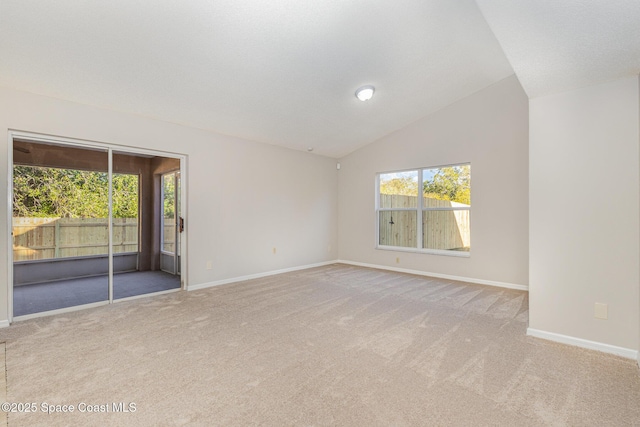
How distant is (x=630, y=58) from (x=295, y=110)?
11.3 ft

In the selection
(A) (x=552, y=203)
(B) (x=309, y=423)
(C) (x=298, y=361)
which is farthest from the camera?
(A) (x=552, y=203)

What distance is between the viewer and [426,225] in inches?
217

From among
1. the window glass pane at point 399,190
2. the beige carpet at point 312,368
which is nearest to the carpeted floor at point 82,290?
the beige carpet at point 312,368

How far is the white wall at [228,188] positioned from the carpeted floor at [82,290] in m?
0.33

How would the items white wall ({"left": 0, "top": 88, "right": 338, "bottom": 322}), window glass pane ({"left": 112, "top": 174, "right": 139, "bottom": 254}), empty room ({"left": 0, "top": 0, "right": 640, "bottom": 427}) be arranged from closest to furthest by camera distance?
1. empty room ({"left": 0, "top": 0, "right": 640, "bottom": 427})
2. white wall ({"left": 0, "top": 88, "right": 338, "bottom": 322})
3. window glass pane ({"left": 112, "top": 174, "right": 139, "bottom": 254})

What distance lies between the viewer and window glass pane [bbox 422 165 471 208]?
5.01 metres

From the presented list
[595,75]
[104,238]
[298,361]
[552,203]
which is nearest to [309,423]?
[298,361]

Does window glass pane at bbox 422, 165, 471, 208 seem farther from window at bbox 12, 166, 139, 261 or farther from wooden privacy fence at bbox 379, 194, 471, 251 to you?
window at bbox 12, 166, 139, 261

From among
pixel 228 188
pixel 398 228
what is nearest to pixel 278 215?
pixel 228 188

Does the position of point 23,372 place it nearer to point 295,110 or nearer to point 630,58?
point 295,110

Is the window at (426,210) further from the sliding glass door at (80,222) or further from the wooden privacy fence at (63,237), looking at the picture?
the wooden privacy fence at (63,237)

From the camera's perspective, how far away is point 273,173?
5527 millimetres

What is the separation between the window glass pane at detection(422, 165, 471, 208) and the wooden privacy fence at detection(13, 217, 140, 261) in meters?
4.91

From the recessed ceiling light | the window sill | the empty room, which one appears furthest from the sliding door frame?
the window sill
